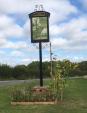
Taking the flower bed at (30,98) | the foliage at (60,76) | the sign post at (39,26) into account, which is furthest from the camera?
the sign post at (39,26)

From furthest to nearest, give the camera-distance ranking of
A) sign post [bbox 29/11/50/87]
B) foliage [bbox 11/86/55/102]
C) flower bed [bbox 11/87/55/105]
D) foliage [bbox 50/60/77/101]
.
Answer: sign post [bbox 29/11/50/87]
foliage [bbox 50/60/77/101]
foliage [bbox 11/86/55/102]
flower bed [bbox 11/87/55/105]

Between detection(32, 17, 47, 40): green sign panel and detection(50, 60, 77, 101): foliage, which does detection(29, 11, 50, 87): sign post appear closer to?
detection(32, 17, 47, 40): green sign panel

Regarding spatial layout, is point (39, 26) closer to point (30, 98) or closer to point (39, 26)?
point (39, 26)

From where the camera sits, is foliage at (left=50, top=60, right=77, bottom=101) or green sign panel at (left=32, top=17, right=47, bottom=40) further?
green sign panel at (left=32, top=17, right=47, bottom=40)

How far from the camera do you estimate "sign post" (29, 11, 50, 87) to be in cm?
2583

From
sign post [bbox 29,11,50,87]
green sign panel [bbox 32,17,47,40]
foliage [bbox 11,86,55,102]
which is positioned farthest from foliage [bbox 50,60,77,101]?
green sign panel [bbox 32,17,47,40]

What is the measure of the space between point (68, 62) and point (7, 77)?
1378 inches

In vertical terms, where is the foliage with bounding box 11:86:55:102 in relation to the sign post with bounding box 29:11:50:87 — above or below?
below

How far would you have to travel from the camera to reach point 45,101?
1859cm

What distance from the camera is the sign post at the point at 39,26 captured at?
84.7 ft

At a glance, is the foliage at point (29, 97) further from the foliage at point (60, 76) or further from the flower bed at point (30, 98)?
the foliage at point (60, 76)

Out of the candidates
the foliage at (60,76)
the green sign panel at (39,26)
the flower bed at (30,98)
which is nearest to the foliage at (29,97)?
the flower bed at (30,98)

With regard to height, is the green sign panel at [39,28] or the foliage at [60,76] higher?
the green sign panel at [39,28]

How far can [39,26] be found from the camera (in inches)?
1019
